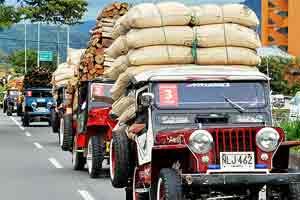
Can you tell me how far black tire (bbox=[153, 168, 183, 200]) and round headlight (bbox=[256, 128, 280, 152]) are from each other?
1039mm

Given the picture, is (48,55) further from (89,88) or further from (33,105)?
(89,88)

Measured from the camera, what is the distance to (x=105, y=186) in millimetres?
16719

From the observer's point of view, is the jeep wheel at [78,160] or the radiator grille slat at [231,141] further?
the jeep wheel at [78,160]

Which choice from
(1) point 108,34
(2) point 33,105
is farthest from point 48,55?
(1) point 108,34

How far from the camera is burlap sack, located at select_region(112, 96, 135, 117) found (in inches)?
516

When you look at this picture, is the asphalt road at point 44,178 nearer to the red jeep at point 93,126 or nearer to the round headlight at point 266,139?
the red jeep at point 93,126

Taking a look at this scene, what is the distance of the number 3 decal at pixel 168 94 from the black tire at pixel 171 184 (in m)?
1.37

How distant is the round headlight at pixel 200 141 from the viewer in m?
10.4

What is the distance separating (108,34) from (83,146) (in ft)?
9.84

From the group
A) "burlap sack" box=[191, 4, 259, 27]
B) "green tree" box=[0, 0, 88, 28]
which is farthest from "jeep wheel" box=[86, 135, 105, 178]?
"green tree" box=[0, 0, 88, 28]

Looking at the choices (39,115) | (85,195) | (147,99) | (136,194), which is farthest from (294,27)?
(147,99)

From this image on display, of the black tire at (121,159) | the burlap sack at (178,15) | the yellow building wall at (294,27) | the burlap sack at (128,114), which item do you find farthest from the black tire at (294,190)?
the yellow building wall at (294,27)

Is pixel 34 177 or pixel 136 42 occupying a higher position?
pixel 136 42

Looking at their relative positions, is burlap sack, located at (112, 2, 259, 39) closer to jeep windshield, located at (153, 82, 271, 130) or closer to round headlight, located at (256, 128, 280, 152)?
jeep windshield, located at (153, 82, 271, 130)
